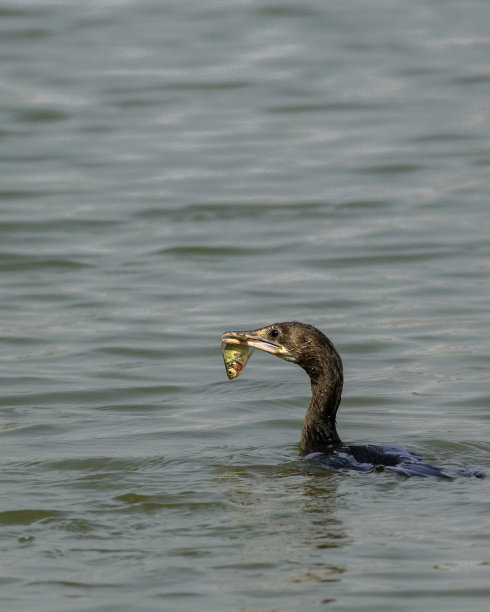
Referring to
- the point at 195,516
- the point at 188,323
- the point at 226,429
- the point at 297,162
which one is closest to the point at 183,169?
the point at 297,162

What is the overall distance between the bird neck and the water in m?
0.21

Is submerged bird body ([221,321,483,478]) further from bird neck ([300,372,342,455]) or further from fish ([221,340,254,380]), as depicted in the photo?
fish ([221,340,254,380])

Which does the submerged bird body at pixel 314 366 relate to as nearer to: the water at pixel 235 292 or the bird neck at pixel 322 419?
the bird neck at pixel 322 419

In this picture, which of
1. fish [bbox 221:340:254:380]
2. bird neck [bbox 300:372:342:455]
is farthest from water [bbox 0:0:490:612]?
fish [bbox 221:340:254:380]

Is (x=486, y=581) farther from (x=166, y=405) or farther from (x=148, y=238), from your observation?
(x=148, y=238)

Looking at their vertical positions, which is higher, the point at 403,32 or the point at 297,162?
the point at 403,32

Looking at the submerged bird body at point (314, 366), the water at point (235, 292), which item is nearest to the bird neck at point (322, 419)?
the submerged bird body at point (314, 366)

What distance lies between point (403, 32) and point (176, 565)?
18630mm

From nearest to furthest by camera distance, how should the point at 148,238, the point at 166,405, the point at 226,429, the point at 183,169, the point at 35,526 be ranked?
the point at 35,526 → the point at 226,429 → the point at 166,405 → the point at 148,238 → the point at 183,169

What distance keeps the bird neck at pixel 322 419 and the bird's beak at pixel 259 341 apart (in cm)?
30

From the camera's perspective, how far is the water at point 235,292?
633cm

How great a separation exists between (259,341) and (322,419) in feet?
2.09

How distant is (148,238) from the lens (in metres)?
14.8

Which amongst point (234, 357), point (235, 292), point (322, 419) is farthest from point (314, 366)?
point (235, 292)
